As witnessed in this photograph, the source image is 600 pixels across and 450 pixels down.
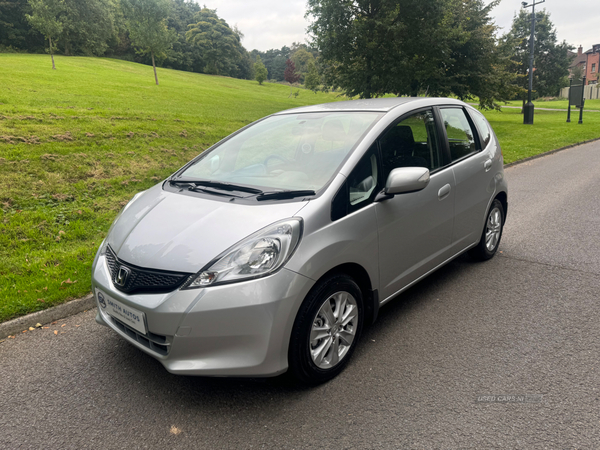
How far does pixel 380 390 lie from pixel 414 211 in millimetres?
1343

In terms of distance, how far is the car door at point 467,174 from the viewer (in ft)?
12.7

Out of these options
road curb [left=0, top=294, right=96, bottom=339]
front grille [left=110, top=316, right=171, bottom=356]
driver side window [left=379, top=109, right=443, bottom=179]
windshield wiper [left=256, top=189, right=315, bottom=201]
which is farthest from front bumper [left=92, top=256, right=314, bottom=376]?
road curb [left=0, top=294, right=96, bottom=339]

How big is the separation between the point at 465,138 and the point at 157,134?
27.8ft

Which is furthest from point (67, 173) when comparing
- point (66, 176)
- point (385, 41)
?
point (385, 41)

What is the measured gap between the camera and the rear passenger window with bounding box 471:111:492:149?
4.42 metres

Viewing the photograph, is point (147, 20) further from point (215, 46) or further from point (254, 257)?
point (215, 46)

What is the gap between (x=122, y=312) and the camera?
99.5 inches

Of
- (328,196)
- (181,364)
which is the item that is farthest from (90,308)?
(328,196)

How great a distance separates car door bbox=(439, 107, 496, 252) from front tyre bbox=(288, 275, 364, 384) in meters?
1.55

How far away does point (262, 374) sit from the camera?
2379mm

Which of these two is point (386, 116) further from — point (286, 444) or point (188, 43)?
point (188, 43)

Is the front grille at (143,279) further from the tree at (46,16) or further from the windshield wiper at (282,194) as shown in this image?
the tree at (46,16)

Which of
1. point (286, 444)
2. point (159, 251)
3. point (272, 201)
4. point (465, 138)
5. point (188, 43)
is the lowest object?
point (286, 444)

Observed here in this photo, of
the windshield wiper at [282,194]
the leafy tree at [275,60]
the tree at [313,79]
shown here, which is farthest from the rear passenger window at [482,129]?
the leafy tree at [275,60]
